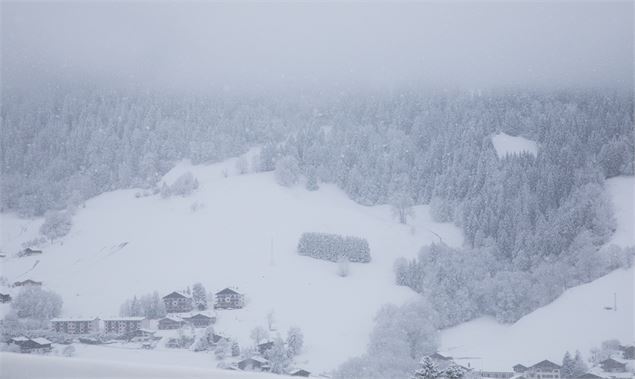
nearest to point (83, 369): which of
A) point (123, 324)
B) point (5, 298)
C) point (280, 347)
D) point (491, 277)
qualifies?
point (280, 347)

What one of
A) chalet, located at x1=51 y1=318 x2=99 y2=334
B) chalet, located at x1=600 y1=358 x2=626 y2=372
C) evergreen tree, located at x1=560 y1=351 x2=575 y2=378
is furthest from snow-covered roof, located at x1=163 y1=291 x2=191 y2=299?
chalet, located at x1=600 y1=358 x2=626 y2=372

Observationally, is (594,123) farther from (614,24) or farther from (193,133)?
(193,133)

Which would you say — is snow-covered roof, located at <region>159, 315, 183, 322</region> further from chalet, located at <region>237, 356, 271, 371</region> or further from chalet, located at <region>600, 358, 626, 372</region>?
chalet, located at <region>600, 358, 626, 372</region>

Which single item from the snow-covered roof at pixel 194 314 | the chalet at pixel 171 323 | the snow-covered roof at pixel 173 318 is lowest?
the chalet at pixel 171 323

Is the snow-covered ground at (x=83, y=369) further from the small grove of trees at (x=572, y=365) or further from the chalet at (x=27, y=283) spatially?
the chalet at (x=27, y=283)

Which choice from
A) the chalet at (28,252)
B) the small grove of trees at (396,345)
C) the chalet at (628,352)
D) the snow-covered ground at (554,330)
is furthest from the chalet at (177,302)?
the chalet at (628,352)
